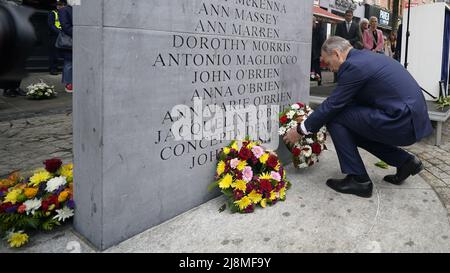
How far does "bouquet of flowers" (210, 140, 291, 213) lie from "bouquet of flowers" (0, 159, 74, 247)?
1068 millimetres

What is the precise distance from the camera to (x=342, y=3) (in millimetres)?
20625

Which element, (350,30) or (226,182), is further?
(350,30)

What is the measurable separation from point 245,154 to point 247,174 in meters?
0.17

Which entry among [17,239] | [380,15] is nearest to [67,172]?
[17,239]

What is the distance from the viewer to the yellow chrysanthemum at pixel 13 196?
2.44m

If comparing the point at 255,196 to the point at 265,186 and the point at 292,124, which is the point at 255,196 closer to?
the point at 265,186

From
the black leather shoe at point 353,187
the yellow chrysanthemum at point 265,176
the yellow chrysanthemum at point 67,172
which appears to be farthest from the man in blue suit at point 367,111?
the yellow chrysanthemum at point 67,172

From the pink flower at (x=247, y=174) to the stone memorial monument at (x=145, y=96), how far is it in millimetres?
271

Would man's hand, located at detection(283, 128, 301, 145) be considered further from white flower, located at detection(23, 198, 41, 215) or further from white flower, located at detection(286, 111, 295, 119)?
white flower, located at detection(23, 198, 41, 215)

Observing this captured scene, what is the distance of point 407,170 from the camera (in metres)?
3.28
